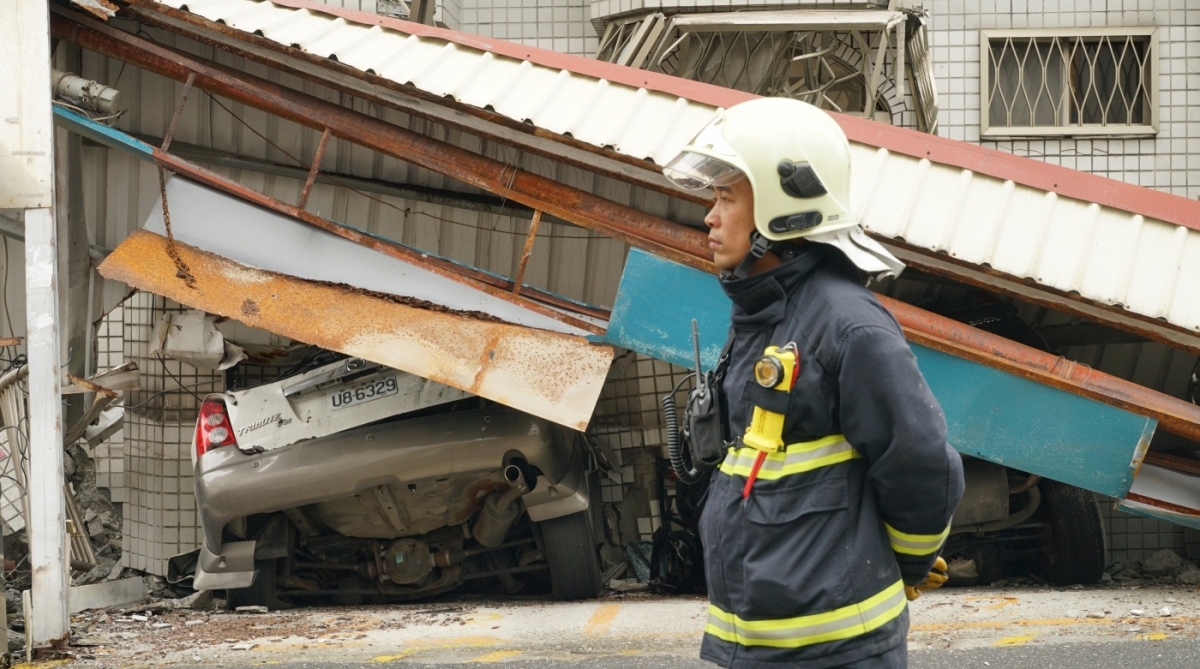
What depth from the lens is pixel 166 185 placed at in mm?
5680

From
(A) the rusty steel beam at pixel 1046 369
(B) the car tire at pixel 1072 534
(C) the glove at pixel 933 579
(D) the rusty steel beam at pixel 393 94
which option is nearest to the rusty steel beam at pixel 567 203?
(A) the rusty steel beam at pixel 1046 369

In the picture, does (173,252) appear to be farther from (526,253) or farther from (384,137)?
(526,253)

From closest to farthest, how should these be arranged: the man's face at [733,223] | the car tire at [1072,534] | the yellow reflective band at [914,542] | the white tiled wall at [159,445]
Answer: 1. the yellow reflective band at [914,542]
2. the man's face at [733,223]
3. the car tire at [1072,534]
4. the white tiled wall at [159,445]

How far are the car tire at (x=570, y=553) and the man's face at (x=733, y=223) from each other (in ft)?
11.9

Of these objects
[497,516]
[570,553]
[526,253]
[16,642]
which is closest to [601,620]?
[570,553]

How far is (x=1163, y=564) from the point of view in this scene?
7.00 metres

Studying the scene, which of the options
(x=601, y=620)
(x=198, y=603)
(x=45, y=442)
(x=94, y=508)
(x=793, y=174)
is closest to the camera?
(x=793, y=174)

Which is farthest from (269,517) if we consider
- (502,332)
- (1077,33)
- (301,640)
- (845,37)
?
(1077,33)

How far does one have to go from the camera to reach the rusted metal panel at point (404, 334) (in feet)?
17.1

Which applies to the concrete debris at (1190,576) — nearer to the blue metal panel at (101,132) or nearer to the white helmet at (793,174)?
the white helmet at (793,174)

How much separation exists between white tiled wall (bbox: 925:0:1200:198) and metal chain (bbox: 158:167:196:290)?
5.41m

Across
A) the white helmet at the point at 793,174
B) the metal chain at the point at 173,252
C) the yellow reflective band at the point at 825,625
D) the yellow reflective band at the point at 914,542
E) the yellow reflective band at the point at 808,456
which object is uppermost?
the white helmet at the point at 793,174

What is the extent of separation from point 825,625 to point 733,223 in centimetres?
87

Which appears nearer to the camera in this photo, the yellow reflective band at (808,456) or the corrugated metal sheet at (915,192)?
the yellow reflective band at (808,456)
